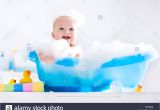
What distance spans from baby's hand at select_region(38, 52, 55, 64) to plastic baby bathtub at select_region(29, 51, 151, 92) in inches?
0.6

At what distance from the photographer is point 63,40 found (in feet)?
4.89

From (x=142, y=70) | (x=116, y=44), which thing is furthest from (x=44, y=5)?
(x=142, y=70)

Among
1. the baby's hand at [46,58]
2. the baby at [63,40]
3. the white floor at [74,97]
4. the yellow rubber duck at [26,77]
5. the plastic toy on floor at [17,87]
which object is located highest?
the baby at [63,40]

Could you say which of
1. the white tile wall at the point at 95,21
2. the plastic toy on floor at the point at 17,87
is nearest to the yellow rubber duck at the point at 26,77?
the plastic toy on floor at the point at 17,87

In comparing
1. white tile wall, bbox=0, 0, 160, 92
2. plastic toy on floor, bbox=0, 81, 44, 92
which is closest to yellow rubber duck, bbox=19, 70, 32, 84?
plastic toy on floor, bbox=0, 81, 44, 92

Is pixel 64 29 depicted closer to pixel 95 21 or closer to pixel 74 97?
pixel 95 21

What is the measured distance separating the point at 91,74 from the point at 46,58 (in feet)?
0.68

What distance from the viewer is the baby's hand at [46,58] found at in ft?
4.88

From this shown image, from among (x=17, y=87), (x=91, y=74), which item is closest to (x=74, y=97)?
(x=91, y=74)

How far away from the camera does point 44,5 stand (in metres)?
1.51

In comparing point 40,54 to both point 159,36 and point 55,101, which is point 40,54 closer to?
point 55,101

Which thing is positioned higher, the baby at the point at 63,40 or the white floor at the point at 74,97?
the baby at the point at 63,40

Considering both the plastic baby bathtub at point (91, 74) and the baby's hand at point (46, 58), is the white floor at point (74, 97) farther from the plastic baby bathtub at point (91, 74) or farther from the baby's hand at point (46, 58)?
the baby's hand at point (46, 58)

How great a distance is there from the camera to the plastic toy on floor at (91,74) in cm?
149
